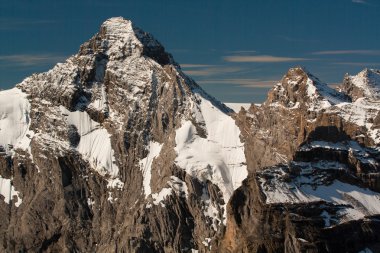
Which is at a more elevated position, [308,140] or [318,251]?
[308,140]

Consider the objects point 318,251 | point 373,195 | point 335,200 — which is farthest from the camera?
point 373,195

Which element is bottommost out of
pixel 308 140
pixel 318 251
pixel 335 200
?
pixel 318 251

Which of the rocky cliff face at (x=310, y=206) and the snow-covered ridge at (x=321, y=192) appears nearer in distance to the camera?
the rocky cliff face at (x=310, y=206)

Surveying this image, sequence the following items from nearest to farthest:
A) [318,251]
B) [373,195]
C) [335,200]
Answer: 1. [318,251]
2. [335,200]
3. [373,195]

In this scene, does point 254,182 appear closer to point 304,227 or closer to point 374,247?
point 304,227

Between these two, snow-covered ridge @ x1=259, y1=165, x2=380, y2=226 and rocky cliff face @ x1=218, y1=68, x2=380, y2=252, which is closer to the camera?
rocky cliff face @ x1=218, y1=68, x2=380, y2=252

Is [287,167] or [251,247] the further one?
[287,167]

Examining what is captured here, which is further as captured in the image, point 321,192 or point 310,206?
point 321,192

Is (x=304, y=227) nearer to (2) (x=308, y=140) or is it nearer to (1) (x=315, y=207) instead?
(1) (x=315, y=207)

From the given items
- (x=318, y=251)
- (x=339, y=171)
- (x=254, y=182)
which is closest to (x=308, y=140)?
(x=339, y=171)

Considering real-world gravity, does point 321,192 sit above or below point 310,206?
above
